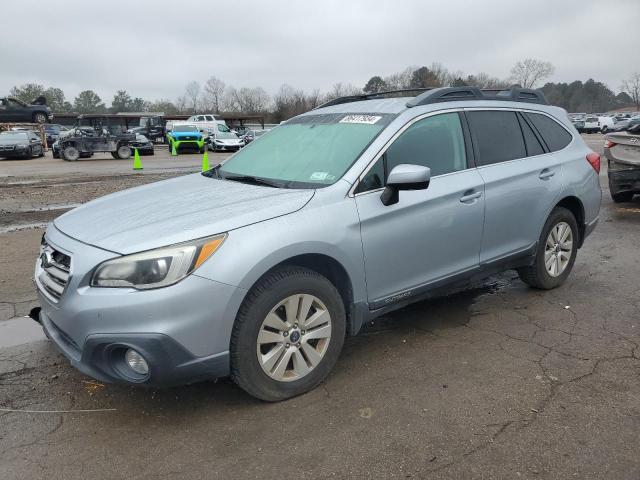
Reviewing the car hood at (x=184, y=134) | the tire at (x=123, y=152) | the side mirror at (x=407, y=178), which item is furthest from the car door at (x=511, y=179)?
the car hood at (x=184, y=134)

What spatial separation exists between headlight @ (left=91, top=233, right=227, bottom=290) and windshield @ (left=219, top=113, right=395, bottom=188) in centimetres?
101

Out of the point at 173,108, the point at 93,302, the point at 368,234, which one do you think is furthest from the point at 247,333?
the point at 173,108

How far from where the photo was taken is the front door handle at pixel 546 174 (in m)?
4.51

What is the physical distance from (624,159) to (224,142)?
26093mm

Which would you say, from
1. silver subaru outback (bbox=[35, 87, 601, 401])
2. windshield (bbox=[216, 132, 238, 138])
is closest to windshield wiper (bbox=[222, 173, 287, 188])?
silver subaru outback (bbox=[35, 87, 601, 401])

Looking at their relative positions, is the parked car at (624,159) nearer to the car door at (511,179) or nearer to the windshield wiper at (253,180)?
the car door at (511,179)

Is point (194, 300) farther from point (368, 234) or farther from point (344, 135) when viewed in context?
point (344, 135)

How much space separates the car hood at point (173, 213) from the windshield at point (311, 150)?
0.24 m

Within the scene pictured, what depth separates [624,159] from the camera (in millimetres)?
8930

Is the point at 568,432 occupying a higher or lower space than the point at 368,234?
lower

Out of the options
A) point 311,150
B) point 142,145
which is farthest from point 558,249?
point 142,145

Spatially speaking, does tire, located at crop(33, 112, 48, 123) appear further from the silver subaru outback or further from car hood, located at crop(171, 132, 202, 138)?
the silver subaru outback

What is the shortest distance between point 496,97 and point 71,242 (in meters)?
3.52

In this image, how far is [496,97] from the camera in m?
4.52
